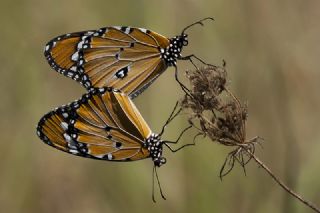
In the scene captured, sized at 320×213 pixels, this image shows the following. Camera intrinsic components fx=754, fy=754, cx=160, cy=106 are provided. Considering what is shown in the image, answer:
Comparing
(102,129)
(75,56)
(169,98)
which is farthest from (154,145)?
(169,98)

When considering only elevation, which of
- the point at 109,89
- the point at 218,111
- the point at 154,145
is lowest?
the point at 154,145

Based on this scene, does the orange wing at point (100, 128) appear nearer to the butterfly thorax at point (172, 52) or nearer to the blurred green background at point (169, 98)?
the butterfly thorax at point (172, 52)

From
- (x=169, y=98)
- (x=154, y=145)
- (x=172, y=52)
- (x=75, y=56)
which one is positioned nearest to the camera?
(x=154, y=145)

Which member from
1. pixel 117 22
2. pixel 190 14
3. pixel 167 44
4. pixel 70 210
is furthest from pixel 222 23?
pixel 70 210

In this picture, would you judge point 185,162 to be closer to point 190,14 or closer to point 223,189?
point 223,189

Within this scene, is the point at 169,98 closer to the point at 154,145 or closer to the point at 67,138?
the point at 154,145

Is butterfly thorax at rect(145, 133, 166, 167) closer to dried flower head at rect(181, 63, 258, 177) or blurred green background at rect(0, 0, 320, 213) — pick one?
blurred green background at rect(0, 0, 320, 213)

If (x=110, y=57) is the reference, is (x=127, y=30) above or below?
above
